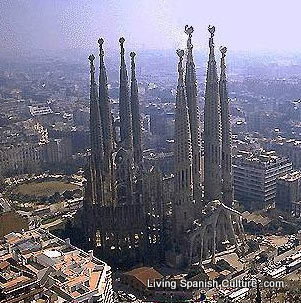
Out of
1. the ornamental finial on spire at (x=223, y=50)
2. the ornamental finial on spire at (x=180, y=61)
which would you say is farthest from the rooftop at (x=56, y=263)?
the ornamental finial on spire at (x=223, y=50)

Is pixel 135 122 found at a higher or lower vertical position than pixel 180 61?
lower

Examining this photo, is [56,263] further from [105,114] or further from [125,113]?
[125,113]

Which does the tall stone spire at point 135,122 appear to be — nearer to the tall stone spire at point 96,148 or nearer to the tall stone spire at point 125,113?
the tall stone spire at point 125,113

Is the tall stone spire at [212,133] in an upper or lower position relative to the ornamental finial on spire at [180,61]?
lower

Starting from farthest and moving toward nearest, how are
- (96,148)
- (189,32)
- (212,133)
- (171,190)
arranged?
1. (171,190)
2. (212,133)
3. (189,32)
4. (96,148)

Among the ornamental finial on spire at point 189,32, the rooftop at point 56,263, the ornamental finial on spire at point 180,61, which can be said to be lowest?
the rooftop at point 56,263

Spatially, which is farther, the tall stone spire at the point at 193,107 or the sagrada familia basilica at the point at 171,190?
the tall stone spire at the point at 193,107

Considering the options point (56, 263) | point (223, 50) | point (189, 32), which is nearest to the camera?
point (56, 263)

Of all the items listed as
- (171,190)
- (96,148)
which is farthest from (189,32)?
(171,190)
